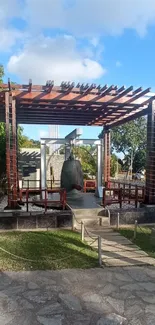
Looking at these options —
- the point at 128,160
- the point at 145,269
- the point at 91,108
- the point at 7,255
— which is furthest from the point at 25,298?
the point at 128,160

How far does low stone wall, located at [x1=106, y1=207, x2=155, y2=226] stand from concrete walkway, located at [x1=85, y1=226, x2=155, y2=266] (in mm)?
1153

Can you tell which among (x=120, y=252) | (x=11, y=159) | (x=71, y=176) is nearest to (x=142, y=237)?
(x=120, y=252)

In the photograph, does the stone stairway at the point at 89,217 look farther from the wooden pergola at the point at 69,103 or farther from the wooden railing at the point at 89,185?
the wooden railing at the point at 89,185

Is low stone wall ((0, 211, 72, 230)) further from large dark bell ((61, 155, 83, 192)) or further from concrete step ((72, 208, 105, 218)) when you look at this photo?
large dark bell ((61, 155, 83, 192))

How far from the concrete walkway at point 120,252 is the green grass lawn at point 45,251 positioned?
0.28m

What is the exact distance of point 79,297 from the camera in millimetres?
3928

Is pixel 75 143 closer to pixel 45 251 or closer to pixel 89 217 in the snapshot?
pixel 89 217

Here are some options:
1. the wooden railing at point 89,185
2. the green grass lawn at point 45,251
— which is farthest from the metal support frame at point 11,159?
the wooden railing at point 89,185

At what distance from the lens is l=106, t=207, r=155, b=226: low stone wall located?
27.4ft

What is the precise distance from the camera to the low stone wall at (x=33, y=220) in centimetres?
754

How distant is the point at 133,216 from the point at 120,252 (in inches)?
108

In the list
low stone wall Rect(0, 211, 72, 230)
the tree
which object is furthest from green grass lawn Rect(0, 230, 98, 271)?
the tree

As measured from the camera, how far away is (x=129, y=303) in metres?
3.80

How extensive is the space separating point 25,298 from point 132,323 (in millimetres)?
1486
